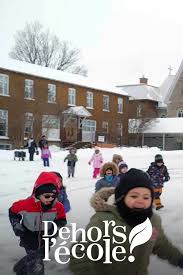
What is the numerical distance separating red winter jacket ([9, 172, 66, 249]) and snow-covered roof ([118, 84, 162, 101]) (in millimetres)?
50398

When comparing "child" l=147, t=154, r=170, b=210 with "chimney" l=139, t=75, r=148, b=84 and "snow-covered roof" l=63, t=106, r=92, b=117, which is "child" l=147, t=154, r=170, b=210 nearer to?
"snow-covered roof" l=63, t=106, r=92, b=117

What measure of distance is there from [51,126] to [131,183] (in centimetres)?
3368

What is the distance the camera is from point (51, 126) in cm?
3634

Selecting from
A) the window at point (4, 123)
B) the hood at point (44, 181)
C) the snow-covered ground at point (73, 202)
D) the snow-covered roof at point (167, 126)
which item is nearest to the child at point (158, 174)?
the snow-covered ground at point (73, 202)

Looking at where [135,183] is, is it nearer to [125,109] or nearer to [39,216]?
[39,216]

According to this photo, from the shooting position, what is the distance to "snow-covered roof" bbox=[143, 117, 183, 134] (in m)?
45.6

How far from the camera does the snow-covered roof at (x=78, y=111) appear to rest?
39.7m

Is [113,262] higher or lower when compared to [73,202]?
higher

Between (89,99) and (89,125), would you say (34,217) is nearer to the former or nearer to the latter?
(89,125)

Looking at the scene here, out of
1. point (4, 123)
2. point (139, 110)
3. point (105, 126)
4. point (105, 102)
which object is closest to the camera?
point (4, 123)

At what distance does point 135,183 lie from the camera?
9.34ft

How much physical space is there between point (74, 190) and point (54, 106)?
2661 cm

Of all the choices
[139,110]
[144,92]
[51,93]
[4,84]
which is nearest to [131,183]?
[4,84]

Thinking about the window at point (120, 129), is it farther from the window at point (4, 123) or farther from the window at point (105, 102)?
the window at point (4, 123)
